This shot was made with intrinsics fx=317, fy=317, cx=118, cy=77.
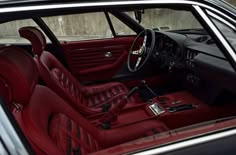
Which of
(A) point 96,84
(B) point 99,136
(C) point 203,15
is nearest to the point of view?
(C) point 203,15

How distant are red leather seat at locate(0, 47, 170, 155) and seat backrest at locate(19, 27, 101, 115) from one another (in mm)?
451

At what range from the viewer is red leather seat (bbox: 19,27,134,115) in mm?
2361

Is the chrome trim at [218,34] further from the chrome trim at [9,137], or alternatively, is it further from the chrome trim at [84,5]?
the chrome trim at [9,137]

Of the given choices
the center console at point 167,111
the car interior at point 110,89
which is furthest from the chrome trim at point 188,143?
the center console at point 167,111

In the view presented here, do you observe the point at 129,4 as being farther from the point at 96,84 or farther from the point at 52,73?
the point at 96,84

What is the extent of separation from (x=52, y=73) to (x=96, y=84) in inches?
36.8

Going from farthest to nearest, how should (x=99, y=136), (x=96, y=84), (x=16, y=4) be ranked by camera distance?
(x=96, y=84), (x=99, y=136), (x=16, y=4)

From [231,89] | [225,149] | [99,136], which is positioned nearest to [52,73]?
[99,136]

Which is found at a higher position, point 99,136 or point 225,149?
point 225,149

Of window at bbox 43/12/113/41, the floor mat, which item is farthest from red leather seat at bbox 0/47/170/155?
window at bbox 43/12/113/41

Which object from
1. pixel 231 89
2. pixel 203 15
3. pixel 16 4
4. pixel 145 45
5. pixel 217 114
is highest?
pixel 16 4

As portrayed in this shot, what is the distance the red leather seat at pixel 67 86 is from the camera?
236cm

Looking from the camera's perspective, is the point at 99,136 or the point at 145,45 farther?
the point at 145,45

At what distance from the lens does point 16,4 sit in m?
1.14
